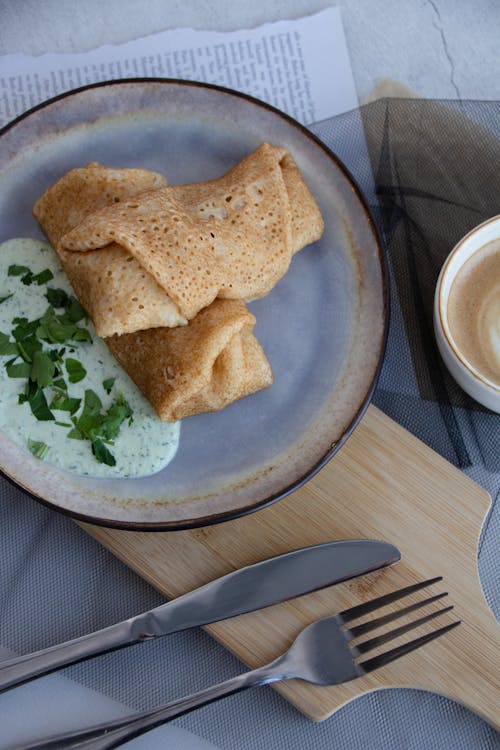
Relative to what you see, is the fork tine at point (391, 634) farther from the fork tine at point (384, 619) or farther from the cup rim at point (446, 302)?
the cup rim at point (446, 302)

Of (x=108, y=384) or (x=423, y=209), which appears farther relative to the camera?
(x=423, y=209)

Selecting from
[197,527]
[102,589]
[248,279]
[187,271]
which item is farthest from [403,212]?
[102,589]

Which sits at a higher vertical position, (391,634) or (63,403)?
(63,403)

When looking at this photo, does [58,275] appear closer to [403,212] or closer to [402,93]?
[403,212]

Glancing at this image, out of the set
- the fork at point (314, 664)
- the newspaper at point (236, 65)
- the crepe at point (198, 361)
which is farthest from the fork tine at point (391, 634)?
the newspaper at point (236, 65)

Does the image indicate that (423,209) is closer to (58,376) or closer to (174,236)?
(174,236)

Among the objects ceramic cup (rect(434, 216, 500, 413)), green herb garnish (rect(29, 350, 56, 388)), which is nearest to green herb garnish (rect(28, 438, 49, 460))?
green herb garnish (rect(29, 350, 56, 388))

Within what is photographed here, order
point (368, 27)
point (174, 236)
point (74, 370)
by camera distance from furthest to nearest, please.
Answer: point (368, 27) → point (74, 370) → point (174, 236)

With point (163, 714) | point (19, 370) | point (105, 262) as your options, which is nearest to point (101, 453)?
point (19, 370)

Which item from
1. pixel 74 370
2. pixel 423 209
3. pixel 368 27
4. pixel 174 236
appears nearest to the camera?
pixel 174 236
